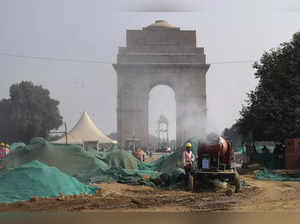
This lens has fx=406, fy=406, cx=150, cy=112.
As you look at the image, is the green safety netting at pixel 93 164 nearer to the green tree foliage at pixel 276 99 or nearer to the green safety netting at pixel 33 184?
the green safety netting at pixel 33 184

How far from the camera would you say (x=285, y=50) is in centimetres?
2461

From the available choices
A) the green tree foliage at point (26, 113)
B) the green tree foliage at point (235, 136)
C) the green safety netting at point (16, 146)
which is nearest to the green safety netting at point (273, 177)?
the green tree foliage at point (235, 136)

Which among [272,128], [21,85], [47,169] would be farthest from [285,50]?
[21,85]

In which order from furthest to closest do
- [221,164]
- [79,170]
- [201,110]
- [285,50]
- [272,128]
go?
1. [201,110]
2. [285,50]
3. [272,128]
4. [79,170]
5. [221,164]

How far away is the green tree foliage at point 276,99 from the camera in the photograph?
2255 centimetres

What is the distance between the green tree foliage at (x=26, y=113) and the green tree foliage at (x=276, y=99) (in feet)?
118

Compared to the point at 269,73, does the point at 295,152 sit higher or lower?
lower

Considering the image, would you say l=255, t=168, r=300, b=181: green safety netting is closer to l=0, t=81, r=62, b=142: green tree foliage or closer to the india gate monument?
the india gate monument

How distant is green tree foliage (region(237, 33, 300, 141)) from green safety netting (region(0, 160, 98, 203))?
1516cm

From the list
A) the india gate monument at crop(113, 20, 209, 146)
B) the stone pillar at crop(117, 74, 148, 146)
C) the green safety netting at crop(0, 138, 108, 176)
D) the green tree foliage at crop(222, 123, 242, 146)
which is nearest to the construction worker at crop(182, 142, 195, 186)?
the green safety netting at crop(0, 138, 108, 176)

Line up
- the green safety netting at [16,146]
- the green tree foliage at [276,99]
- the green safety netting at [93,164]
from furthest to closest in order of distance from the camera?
the green tree foliage at [276,99] → the green safety netting at [16,146] → the green safety netting at [93,164]

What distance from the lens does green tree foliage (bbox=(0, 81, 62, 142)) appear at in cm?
5456

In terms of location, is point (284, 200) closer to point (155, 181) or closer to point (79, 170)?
point (155, 181)

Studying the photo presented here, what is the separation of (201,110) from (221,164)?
31573mm
